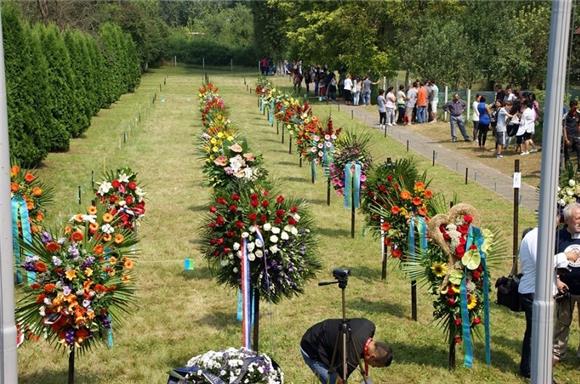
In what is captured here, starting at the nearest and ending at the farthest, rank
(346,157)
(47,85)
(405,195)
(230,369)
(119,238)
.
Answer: (230,369) < (119,238) < (405,195) < (346,157) < (47,85)

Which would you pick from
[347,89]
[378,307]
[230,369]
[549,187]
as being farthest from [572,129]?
[347,89]

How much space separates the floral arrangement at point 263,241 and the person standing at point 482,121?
18305 millimetres

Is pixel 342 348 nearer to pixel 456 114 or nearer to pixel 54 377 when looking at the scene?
pixel 54 377

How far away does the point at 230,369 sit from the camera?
5809 mm

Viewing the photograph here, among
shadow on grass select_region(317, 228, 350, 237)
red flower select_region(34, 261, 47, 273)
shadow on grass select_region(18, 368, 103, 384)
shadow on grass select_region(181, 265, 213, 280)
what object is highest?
red flower select_region(34, 261, 47, 273)

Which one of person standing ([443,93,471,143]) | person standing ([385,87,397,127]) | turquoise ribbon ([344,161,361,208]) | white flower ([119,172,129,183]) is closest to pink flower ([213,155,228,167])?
white flower ([119,172,129,183])

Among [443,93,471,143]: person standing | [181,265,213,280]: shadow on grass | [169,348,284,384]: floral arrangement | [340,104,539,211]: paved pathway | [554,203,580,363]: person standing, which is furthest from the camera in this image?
[443,93,471,143]: person standing

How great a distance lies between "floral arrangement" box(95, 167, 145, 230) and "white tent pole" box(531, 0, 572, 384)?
29.3 ft

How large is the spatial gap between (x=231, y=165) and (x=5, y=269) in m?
9.36

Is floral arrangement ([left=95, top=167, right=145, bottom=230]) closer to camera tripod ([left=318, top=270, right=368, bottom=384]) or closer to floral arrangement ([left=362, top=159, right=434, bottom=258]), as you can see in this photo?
floral arrangement ([left=362, top=159, right=434, bottom=258])

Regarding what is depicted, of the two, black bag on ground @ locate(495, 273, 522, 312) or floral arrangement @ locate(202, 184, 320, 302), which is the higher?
floral arrangement @ locate(202, 184, 320, 302)

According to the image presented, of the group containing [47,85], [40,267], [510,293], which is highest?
[47,85]

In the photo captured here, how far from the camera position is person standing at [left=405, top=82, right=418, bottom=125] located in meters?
33.4

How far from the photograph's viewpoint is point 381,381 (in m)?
8.83
